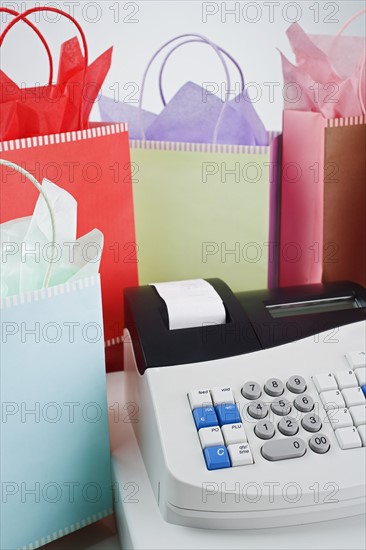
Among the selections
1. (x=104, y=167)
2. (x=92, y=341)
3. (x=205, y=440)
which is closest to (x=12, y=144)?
(x=104, y=167)

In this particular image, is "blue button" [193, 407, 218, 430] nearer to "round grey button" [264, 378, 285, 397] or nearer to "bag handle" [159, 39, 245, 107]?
"round grey button" [264, 378, 285, 397]

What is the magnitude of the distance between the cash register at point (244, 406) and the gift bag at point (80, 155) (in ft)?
0.27

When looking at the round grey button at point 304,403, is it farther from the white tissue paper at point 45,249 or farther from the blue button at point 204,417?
the white tissue paper at point 45,249

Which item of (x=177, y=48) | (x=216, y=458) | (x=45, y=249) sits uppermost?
(x=177, y=48)

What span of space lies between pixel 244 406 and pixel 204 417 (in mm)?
36

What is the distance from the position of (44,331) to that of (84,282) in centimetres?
5

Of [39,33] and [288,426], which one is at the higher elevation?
[39,33]

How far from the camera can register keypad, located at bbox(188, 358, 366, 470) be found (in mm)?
452

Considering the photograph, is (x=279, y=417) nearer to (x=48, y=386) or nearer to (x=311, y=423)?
(x=311, y=423)

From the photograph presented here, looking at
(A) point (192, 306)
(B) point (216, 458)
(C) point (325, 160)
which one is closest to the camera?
(B) point (216, 458)

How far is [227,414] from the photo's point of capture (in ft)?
1.54

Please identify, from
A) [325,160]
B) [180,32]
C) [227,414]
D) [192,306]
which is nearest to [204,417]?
[227,414]

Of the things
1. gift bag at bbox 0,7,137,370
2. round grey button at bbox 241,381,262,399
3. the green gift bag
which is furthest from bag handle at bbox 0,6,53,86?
round grey button at bbox 241,381,262,399

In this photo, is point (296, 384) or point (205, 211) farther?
point (205, 211)
